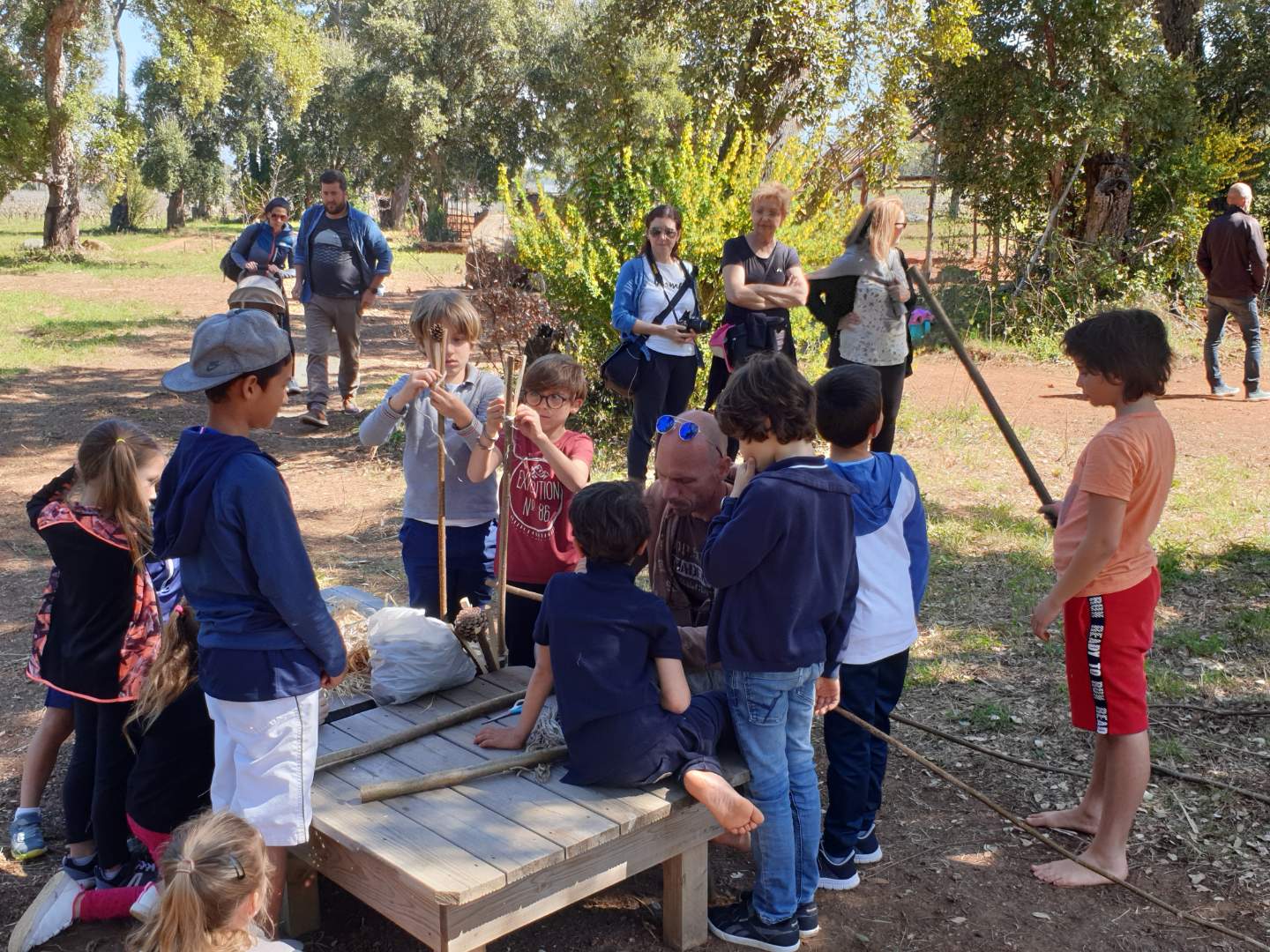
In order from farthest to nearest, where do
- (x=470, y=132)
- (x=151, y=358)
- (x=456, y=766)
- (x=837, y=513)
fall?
(x=470, y=132)
(x=151, y=358)
(x=456, y=766)
(x=837, y=513)

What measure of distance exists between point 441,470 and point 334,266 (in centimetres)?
566

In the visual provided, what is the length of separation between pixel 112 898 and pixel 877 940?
212 centimetres

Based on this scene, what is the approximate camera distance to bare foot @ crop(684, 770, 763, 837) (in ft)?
9.18

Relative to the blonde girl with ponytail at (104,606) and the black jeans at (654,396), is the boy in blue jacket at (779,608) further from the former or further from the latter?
the black jeans at (654,396)

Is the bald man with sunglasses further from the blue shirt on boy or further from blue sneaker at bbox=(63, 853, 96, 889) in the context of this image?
blue sneaker at bbox=(63, 853, 96, 889)

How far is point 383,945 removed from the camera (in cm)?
315

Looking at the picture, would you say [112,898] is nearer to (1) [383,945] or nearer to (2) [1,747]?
(1) [383,945]

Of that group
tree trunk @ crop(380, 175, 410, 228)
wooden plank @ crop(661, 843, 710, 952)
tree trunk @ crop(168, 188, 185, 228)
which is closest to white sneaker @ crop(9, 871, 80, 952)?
wooden plank @ crop(661, 843, 710, 952)

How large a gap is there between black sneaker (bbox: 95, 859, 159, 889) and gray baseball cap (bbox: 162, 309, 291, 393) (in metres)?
1.52

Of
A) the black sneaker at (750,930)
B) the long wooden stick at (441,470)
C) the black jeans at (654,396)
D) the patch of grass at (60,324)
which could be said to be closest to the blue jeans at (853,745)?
the black sneaker at (750,930)

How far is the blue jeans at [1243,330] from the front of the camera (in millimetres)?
10219

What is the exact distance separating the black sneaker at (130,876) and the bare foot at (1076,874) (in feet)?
8.61

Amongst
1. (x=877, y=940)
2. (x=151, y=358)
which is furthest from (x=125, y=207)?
(x=877, y=940)

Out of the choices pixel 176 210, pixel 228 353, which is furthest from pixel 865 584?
pixel 176 210
